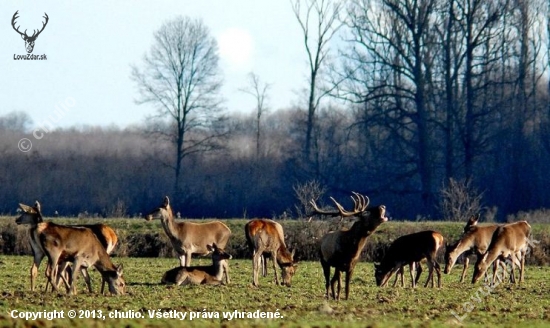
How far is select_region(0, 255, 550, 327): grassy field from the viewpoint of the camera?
15.5 m

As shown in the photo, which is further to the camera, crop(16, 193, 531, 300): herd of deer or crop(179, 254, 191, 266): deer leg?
crop(179, 254, 191, 266): deer leg

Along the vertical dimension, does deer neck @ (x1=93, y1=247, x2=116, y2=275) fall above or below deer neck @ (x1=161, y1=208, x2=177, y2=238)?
below

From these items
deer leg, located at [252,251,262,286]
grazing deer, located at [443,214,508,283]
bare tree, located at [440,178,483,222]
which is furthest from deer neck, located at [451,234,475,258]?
bare tree, located at [440,178,483,222]

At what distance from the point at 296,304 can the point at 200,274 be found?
5109 mm

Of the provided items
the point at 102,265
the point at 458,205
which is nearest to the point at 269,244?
the point at 102,265

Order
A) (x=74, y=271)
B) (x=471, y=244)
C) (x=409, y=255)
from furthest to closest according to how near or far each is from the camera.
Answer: (x=471, y=244) < (x=409, y=255) < (x=74, y=271)

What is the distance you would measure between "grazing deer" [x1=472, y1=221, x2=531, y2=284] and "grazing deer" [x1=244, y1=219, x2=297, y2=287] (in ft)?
15.7

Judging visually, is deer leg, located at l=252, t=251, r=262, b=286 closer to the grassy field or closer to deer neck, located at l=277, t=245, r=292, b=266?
the grassy field

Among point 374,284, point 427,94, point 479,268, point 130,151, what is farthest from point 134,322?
point 130,151

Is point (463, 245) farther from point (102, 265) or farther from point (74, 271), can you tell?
point (74, 271)

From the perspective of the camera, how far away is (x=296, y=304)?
19.0m

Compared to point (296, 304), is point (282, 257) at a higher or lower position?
higher

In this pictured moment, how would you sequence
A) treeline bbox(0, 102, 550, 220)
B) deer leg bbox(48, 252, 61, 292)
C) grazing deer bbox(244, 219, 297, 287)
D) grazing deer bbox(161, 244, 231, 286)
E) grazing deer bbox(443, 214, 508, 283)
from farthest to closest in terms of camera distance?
treeline bbox(0, 102, 550, 220) < grazing deer bbox(443, 214, 508, 283) < grazing deer bbox(244, 219, 297, 287) < grazing deer bbox(161, 244, 231, 286) < deer leg bbox(48, 252, 61, 292)

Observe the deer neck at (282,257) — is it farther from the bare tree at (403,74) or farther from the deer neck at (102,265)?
the bare tree at (403,74)
